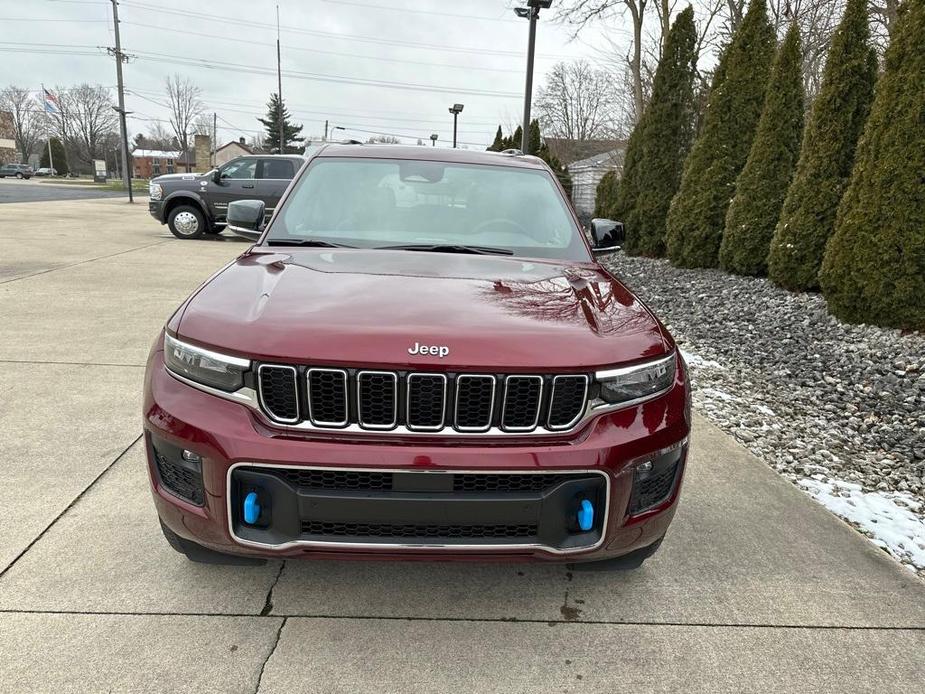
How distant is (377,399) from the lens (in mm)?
2059

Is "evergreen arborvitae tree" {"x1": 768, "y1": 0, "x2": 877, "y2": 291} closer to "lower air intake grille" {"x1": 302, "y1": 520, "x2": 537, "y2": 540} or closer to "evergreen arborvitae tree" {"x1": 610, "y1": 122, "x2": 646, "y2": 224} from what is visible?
"evergreen arborvitae tree" {"x1": 610, "y1": 122, "x2": 646, "y2": 224}

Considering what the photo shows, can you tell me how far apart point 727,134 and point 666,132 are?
2394 millimetres

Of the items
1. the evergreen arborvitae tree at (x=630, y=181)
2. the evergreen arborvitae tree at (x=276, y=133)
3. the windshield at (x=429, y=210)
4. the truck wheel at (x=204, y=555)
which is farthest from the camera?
the evergreen arborvitae tree at (x=276, y=133)

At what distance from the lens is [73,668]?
83.7 inches

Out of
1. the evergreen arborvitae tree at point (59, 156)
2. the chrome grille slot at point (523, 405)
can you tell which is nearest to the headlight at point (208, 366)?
the chrome grille slot at point (523, 405)

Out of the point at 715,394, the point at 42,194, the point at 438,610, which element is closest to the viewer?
the point at 438,610

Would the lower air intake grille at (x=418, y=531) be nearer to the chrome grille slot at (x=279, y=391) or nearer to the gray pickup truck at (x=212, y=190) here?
the chrome grille slot at (x=279, y=391)

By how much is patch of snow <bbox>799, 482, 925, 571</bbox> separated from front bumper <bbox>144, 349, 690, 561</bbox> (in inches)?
70.5

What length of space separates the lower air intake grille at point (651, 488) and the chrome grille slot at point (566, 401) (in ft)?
0.92

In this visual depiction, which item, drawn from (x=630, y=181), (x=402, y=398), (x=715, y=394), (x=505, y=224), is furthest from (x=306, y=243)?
(x=630, y=181)

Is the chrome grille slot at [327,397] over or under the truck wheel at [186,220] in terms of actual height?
over

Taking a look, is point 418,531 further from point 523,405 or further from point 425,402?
point 523,405

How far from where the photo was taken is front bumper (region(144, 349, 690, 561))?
1996 millimetres

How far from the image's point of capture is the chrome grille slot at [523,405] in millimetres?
2090
